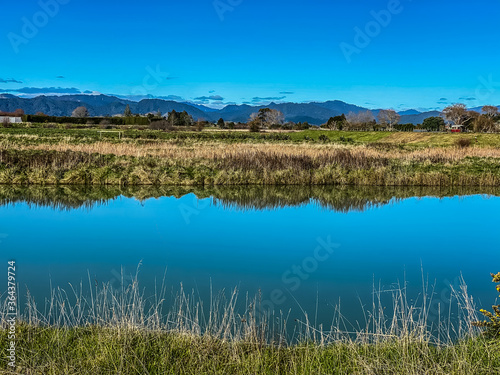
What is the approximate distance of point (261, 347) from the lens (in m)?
5.42

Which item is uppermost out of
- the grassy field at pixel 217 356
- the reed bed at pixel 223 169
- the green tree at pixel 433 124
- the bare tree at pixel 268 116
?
the bare tree at pixel 268 116

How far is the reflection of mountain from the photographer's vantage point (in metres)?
18.0

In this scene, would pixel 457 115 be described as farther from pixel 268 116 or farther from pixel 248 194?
pixel 248 194

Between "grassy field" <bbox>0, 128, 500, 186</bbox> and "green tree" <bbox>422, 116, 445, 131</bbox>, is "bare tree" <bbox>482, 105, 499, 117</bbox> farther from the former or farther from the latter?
"grassy field" <bbox>0, 128, 500, 186</bbox>

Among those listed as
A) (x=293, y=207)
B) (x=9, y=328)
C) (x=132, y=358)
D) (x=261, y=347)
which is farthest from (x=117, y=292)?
(x=293, y=207)

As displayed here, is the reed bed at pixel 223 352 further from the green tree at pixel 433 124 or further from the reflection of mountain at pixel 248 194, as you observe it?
the green tree at pixel 433 124

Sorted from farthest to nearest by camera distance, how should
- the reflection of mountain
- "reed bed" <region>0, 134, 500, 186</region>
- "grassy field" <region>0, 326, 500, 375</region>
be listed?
"reed bed" <region>0, 134, 500, 186</region> → the reflection of mountain → "grassy field" <region>0, 326, 500, 375</region>

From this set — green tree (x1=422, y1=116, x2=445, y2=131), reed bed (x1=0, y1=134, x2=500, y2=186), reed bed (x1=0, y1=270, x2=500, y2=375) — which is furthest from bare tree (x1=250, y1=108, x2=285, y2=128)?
reed bed (x1=0, y1=270, x2=500, y2=375)

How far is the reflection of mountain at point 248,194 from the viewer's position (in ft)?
59.0

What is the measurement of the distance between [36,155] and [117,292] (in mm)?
18536

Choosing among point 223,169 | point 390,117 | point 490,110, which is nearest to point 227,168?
point 223,169

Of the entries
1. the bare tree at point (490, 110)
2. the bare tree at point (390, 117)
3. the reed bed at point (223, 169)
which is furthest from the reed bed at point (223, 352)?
the bare tree at point (490, 110)

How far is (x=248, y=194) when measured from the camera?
2034cm

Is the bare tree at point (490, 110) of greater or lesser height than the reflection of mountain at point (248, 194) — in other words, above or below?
above
